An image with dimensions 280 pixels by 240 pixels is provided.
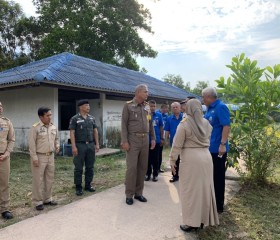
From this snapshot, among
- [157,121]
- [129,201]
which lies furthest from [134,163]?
[157,121]

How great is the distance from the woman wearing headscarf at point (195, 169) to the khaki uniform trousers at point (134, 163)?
119cm

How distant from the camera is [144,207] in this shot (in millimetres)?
4500

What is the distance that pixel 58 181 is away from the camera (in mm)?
6473

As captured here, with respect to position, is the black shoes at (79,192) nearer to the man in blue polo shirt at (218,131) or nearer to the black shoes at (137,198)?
the black shoes at (137,198)

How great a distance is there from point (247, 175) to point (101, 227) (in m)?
3.56

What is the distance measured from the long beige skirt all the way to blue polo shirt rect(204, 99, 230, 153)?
83 centimetres

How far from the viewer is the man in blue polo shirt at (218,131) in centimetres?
426

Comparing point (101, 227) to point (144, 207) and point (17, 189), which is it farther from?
point (17, 189)

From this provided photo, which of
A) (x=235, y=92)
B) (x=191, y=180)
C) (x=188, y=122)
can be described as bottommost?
(x=191, y=180)

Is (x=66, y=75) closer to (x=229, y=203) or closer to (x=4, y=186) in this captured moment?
(x=4, y=186)

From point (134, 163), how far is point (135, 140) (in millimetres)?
371

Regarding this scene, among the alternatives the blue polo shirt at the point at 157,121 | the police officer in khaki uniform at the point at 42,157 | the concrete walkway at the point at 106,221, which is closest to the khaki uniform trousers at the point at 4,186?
the police officer in khaki uniform at the point at 42,157

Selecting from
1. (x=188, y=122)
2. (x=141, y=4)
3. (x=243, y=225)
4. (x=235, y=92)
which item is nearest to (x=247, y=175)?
(x=235, y=92)

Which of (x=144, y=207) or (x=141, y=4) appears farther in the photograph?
(x=141, y=4)
